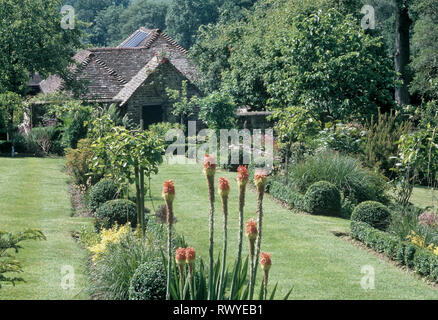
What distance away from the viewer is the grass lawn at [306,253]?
29.2 ft

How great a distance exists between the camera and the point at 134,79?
1264 inches

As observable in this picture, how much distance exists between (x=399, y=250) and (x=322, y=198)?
140 inches

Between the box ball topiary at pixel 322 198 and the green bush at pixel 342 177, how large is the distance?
1.92 ft

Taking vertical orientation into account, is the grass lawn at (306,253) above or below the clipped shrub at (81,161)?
below

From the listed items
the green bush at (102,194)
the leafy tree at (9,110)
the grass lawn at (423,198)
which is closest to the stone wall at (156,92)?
the leafy tree at (9,110)

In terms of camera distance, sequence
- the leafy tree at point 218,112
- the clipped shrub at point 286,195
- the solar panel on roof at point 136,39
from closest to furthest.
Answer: the clipped shrub at point 286,195, the leafy tree at point 218,112, the solar panel on roof at point 136,39

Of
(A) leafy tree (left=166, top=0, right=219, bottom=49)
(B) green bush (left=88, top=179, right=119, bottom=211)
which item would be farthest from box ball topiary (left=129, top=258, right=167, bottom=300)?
(A) leafy tree (left=166, top=0, right=219, bottom=49)

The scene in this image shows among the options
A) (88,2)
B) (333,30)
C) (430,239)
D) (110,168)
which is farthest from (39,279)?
(88,2)

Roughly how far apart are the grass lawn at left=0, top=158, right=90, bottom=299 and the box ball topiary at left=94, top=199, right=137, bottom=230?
705mm

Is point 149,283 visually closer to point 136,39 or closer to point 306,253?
point 306,253

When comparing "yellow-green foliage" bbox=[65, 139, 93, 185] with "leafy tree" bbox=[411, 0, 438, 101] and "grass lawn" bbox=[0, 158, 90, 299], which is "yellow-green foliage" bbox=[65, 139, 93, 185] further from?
"leafy tree" bbox=[411, 0, 438, 101]

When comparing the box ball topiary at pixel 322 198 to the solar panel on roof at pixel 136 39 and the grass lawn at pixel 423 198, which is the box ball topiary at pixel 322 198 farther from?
the solar panel on roof at pixel 136 39

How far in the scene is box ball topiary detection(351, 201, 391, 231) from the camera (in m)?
12.3

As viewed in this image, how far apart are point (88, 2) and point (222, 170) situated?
78.8 metres
